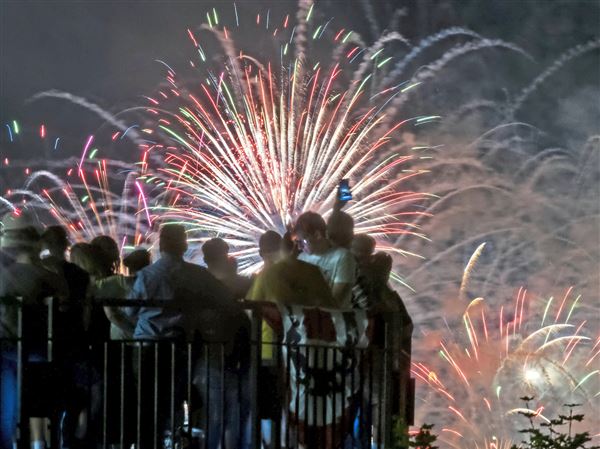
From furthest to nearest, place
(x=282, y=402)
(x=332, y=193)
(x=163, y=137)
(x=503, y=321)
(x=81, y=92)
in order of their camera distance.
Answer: (x=81, y=92) < (x=503, y=321) < (x=163, y=137) < (x=332, y=193) < (x=282, y=402)

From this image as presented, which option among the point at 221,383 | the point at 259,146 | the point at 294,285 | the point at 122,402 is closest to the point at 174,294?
the point at 294,285

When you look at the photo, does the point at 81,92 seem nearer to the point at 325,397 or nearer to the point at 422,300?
the point at 422,300

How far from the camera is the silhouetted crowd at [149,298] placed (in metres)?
8.50

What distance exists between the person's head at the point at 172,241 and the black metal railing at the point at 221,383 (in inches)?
32.4

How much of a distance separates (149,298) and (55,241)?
1.11 metres

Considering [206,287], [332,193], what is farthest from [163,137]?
[206,287]

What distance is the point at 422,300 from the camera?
31984 mm

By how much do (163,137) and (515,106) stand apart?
→ 1522 centimetres

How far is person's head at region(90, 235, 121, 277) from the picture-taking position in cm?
1063

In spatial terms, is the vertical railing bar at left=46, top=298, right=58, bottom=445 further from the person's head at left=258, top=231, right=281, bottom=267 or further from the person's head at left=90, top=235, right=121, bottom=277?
the person's head at left=258, top=231, right=281, bottom=267

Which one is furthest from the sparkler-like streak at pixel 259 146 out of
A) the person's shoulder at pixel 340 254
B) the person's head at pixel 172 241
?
the person's head at pixel 172 241

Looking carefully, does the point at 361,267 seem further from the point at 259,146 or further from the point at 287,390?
the point at 259,146

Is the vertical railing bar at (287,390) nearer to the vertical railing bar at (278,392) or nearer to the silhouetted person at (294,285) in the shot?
the vertical railing bar at (278,392)

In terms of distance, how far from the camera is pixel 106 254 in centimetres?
1065
